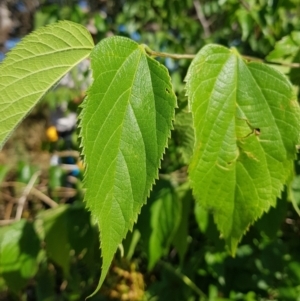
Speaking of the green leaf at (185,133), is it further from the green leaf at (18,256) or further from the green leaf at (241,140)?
the green leaf at (18,256)

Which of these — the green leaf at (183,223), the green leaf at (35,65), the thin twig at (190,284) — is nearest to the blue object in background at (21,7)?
the thin twig at (190,284)

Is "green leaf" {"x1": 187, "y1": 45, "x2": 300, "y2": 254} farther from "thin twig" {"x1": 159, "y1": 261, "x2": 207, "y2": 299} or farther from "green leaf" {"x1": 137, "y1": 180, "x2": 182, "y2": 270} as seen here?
"thin twig" {"x1": 159, "y1": 261, "x2": 207, "y2": 299}

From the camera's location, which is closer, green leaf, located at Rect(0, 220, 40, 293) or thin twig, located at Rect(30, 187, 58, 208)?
green leaf, located at Rect(0, 220, 40, 293)

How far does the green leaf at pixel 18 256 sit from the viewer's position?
1039mm

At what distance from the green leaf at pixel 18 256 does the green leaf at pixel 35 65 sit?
57 centimetres

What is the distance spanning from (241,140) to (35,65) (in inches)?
11.8

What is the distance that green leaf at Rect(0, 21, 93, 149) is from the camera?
0.55 metres

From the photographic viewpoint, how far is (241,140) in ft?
2.12

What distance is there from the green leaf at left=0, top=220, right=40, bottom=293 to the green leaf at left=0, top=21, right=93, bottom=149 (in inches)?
22.6

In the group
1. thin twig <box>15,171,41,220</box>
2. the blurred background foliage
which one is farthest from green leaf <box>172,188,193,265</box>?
thin twig <box>15,171,41,220</box>

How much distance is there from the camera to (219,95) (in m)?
0.64

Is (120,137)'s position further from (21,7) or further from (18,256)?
(21,7)

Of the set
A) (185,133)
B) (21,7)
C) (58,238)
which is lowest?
(21,7)

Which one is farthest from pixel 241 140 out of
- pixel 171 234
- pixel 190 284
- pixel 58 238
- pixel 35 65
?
pixel 190 284
